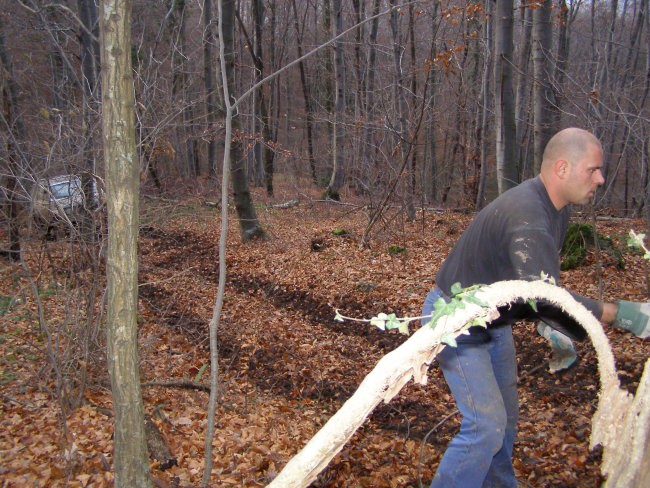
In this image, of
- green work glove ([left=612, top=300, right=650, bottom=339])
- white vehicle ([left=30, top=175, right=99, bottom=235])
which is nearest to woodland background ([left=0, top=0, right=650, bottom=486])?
white vehicle ([left=30, top=175, right=99, bottom=235])

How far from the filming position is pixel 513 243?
2.34m

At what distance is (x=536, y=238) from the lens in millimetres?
2303

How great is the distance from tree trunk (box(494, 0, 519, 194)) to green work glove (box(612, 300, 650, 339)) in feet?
19.3

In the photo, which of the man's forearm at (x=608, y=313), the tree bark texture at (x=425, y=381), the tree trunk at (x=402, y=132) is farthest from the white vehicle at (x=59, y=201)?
the tree trunk at (x=402, y=132)

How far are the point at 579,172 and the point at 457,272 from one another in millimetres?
819

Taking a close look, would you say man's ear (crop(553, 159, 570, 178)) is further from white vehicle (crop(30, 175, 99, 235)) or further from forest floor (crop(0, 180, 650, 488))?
white vehicle (crop(30, 175, 99, 235))

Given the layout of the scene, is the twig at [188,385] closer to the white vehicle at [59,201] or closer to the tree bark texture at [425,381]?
the white vehicle at [59,201]

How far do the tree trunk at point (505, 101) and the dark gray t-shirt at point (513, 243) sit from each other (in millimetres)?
5420

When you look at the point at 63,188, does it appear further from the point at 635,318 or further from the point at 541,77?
the point at 541,77

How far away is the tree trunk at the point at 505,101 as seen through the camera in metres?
7.75

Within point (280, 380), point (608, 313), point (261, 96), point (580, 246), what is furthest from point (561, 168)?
point (261, 96)

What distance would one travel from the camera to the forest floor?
3592mm

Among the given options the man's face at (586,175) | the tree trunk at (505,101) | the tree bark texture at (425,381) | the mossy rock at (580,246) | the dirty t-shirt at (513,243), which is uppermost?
the tree trunk at (505,101)

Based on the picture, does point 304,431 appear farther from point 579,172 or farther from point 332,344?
point 579,172
